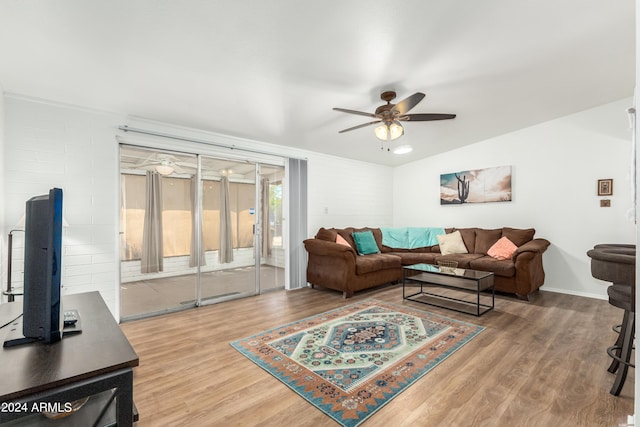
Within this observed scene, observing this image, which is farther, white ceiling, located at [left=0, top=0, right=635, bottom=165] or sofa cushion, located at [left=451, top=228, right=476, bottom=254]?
sofa cushion, located at [left=451, top=228, right=476, bottom=254]

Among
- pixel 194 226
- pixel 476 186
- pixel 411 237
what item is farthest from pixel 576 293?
pixel 194 226

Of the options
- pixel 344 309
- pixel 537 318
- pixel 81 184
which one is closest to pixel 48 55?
pixel 81 184

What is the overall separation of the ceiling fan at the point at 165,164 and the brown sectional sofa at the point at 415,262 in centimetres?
211

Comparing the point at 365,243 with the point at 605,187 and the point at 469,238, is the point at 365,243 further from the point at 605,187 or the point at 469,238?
the point at 605,187

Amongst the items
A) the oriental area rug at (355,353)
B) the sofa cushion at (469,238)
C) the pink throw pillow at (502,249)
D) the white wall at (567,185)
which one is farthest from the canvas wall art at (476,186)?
the oriental area rug at (355,353)

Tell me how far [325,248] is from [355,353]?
6.76 ft

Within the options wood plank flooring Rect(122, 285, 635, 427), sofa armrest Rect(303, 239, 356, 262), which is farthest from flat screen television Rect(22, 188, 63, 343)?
sofa armrest Rect(303, 239, 356, 262)

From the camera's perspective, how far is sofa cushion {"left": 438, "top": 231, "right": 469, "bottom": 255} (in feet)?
16.6

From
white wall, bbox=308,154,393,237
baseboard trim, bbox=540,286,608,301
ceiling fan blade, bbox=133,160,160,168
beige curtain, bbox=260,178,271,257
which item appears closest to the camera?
ceiling fan blade, bbox=133,160,160,168

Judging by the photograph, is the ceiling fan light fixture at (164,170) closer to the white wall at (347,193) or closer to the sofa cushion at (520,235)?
the white wall at (347,193)

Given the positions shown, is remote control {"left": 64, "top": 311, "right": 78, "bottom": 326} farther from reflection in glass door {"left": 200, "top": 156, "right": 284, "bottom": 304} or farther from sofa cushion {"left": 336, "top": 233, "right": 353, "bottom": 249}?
sofa cushion {"left": 336, "top": 233, "right": 353, "bottom": 249}

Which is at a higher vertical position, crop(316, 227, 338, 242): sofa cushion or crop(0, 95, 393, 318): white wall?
crop(0, 95, 393, 318): white wall

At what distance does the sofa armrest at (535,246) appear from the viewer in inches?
156

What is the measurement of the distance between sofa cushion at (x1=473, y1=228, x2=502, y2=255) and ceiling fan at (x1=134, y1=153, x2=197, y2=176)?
4.65 m
